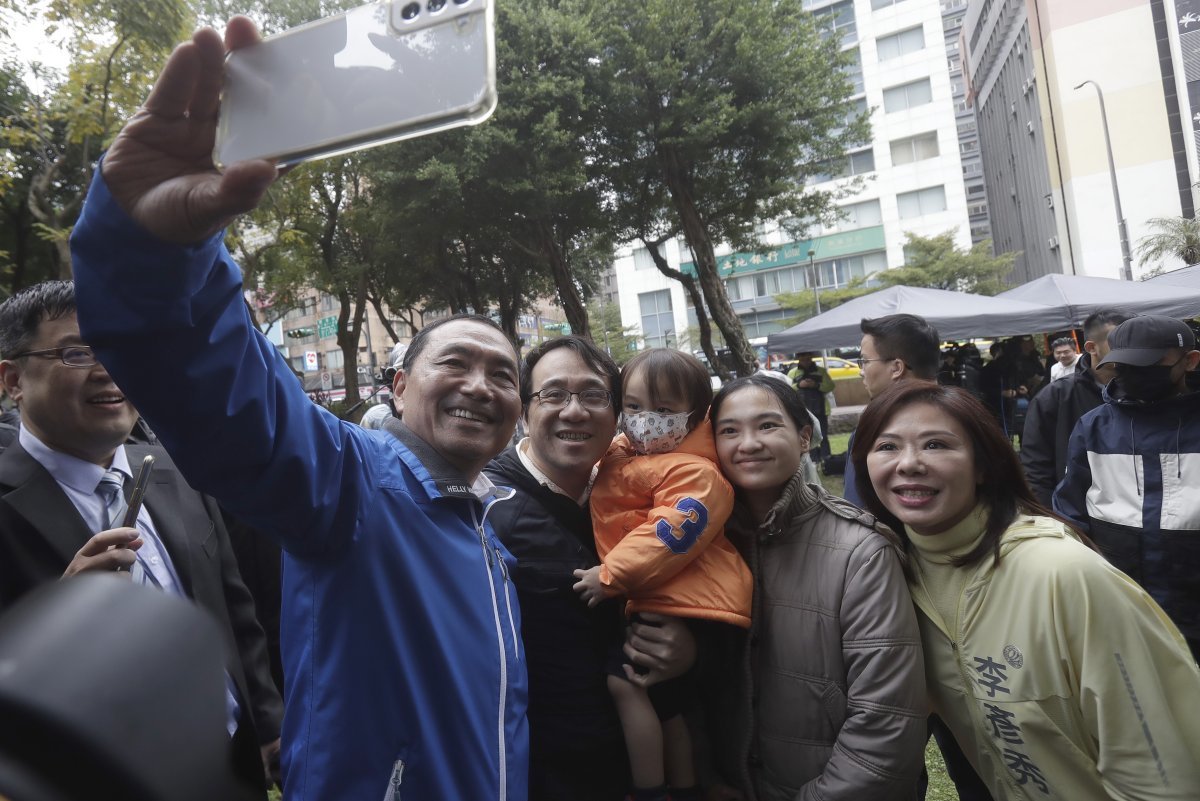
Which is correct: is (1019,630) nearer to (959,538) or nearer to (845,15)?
(959,538)

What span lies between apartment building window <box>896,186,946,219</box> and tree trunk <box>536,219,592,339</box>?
32.7 meters

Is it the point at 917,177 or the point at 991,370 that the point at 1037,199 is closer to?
the point at 917,177

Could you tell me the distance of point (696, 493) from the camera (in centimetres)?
210

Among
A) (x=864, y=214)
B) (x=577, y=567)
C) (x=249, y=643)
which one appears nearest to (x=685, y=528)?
(x=577, y=567)

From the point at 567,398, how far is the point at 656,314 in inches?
2031

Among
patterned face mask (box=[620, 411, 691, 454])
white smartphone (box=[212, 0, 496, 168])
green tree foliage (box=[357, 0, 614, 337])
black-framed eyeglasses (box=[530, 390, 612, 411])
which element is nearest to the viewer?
white smartphone (box=[212, 0, 496, 168])

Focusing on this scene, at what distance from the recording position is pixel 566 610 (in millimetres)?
2051

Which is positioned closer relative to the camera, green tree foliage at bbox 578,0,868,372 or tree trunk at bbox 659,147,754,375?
green tree foliage at bbox 578,0,868,372

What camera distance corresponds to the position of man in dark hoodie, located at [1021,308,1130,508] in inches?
179

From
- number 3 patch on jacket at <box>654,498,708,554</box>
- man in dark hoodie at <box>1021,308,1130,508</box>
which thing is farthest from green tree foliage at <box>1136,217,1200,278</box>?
number 3 patch on jacket at <box>654,498,708,554</box>

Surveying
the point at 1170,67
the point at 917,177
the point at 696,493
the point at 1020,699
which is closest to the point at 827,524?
the point at 696,493

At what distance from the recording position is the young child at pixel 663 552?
2.01m

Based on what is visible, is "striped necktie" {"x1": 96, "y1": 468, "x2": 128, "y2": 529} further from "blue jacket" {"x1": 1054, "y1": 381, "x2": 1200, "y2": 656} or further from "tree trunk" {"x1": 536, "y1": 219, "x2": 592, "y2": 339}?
"tree trunk" {"x1": 536, "y1": 219, "x2": 592, "y2": 339}

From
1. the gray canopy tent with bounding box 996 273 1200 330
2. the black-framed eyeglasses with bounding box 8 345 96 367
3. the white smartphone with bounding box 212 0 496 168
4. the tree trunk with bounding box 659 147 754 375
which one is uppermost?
the tree trunk with bounding box 659 147 754 375
